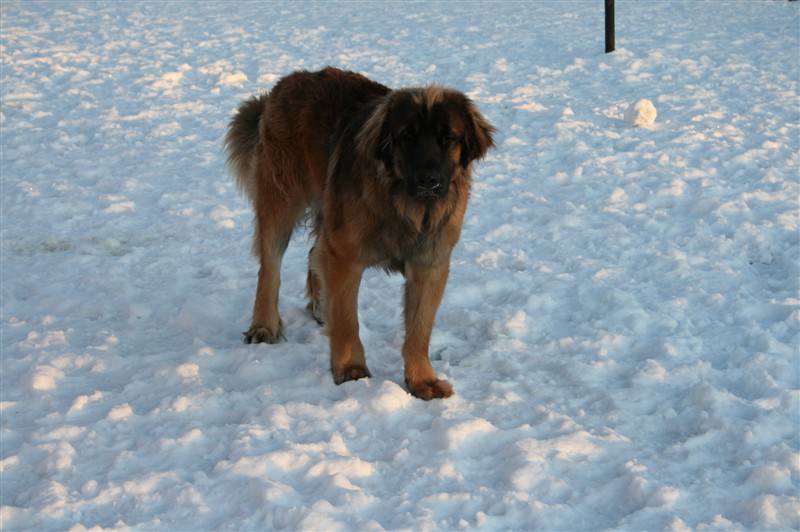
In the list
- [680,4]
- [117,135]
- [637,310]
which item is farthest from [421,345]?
[680,4]

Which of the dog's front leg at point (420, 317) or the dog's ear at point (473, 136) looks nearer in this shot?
the dog's ear at point (473, 136)

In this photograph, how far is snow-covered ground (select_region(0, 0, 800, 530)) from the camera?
3463 mm

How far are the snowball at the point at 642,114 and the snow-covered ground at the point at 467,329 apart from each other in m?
0.15

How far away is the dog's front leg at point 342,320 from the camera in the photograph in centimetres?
451

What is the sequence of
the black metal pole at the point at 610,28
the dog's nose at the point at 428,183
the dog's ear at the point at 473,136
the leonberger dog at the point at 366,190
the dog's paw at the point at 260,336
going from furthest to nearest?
1. the black metal pole at the point at 610,28
2. the dog's paw at the point at 260,336
3. the dog's ear at the point at 473,136
4. the leonberger dog at the point at 366,190
5. the dog's nose at the point at 428,183

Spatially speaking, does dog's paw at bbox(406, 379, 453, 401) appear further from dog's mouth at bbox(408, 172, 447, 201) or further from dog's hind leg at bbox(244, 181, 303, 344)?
dog's hind leg at bbox(244, 181, 303, 344)

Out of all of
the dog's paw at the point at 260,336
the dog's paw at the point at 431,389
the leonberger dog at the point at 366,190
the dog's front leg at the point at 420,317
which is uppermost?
the leonberger dog at the point at 366,190

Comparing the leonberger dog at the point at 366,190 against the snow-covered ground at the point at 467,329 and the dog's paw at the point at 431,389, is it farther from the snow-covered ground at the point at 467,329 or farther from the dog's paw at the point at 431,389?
the snow-covered ground at the point at 467,329

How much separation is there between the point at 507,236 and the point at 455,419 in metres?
2.94

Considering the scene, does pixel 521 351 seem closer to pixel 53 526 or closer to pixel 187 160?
pixel 53 526

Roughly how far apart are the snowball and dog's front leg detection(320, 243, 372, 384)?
5.50 meters

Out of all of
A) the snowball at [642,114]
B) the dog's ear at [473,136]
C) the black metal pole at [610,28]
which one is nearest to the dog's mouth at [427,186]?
the dog's ear at [473,136]

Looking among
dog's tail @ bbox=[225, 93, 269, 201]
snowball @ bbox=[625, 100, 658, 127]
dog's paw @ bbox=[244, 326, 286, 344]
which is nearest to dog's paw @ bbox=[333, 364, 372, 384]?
dog's paw @ bbox=[244, 326, 286, 344]

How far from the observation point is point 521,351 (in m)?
4.89
